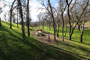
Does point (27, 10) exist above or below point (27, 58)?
above

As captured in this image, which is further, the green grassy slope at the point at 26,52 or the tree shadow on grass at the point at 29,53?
the tree shadow on grass at the point at 29,53

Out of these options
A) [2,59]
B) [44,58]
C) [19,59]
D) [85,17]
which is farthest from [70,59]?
[85,17]

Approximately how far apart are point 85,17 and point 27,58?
16309 millimetres

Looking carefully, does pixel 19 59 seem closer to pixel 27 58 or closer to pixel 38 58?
pixel 27 58

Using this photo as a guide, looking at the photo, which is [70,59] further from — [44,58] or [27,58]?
[27,58]

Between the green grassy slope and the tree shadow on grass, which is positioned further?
the tree shadow on grass

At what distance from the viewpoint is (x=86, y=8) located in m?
18.2

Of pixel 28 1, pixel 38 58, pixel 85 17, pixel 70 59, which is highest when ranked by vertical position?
pixel 28 1

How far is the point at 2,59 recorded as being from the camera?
6.93 metres

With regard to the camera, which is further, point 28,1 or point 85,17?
point 85,17

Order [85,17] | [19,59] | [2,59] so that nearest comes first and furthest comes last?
[2,59] < [19,59] < [85,17]

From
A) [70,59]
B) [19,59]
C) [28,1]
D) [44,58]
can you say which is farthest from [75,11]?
[19,59]

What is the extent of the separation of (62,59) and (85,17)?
521 inches

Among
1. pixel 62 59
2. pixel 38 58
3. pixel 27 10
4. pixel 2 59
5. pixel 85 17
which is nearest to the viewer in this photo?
pixel 2 59
